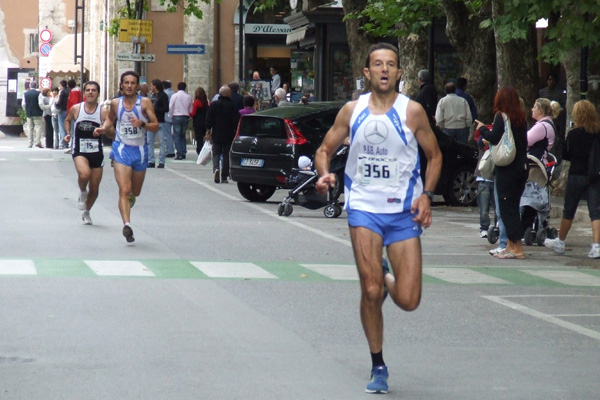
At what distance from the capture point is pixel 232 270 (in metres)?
12.6

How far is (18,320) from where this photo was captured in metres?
9.28

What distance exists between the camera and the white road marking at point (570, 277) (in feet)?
41.2

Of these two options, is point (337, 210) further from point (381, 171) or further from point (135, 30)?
point (135, 30)

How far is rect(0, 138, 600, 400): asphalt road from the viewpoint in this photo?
7.28 m

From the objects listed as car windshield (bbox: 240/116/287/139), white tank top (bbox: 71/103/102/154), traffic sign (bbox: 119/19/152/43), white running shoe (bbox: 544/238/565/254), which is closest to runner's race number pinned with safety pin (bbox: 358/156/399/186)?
white running shoe (bbox: 544/238/565/254)

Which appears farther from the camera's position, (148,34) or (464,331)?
(148,34)

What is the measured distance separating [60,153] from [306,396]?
3142 centimetres

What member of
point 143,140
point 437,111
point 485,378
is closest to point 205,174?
point 437,111

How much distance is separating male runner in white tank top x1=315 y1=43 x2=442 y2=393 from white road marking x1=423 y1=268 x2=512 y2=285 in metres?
5.21

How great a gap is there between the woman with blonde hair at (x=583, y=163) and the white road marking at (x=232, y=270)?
13.1 ft

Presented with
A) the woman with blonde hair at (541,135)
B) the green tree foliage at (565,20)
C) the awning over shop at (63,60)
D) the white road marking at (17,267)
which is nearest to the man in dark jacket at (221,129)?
the green tree foliage at (565,20)

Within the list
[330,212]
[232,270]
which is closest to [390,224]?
[232,270]

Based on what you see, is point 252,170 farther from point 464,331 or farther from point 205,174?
point 464,331

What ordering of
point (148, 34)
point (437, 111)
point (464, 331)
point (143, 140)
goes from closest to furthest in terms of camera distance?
point (464, 331), point (143, 140), point (437, 111), point (148, 34)
